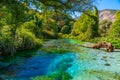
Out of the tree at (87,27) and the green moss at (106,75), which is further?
the tree at (87,27)

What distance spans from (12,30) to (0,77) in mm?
9297

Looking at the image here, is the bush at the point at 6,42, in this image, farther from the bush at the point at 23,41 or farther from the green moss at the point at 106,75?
the green moss at the point at 106,75

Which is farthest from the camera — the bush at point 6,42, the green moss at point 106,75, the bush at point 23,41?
the bush at point 23,41

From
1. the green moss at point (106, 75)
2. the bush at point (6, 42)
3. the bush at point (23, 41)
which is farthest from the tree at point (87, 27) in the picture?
the green moss at point (106, 75)

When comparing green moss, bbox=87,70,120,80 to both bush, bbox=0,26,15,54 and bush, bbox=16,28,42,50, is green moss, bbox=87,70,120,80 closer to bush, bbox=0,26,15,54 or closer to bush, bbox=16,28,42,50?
bush, bbox=0,26,15,54

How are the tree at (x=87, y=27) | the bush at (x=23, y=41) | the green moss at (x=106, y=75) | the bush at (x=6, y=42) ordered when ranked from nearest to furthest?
the green moss at (x=106, y=75), the bush at (x=6, y=42), the bush at (x=23, y=41), the tree at (x=87, y=27)

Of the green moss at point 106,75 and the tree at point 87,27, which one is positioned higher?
the tree at point 87,27

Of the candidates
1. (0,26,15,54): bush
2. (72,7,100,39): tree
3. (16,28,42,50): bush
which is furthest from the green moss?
(72,7,100,39): tree

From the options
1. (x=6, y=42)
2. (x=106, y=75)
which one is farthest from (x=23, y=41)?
(x=106, y=75)

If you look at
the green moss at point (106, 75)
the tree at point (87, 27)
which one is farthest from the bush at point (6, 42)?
the tree at point (87, 27)

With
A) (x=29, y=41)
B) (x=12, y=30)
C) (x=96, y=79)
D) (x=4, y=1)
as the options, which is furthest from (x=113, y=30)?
(x=4, y=1)

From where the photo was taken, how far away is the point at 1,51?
18.0 m

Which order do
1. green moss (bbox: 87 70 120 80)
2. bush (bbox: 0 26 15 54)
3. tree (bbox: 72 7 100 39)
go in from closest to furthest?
1. green moss (bbox: 87 70 120 80)
2. bush (bbox: 0 26 15 54)
3. tree (bbox: 72 7 100 39)

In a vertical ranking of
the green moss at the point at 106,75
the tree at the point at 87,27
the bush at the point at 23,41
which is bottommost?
the green moss at the point at 106,75
